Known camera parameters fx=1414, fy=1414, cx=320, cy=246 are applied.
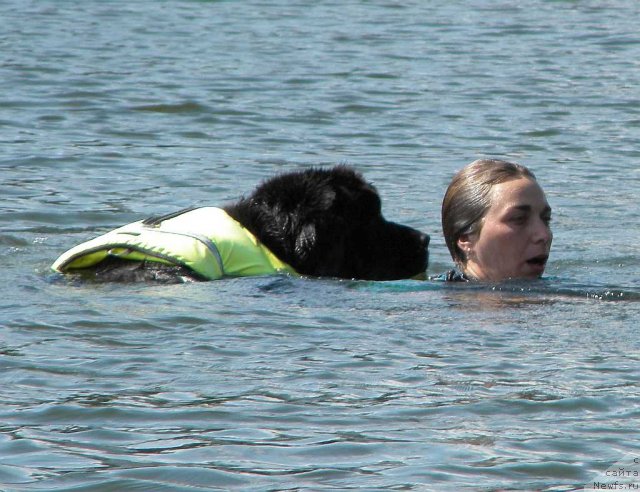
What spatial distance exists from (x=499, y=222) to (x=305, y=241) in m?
0.80

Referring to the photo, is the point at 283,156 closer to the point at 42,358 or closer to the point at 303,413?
the point at 42,358

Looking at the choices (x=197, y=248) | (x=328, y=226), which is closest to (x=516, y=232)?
(x=328, y=226)

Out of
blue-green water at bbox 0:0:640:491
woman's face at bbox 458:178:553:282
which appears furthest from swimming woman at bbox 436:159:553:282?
blue-green water at bbox 0:0:640:491

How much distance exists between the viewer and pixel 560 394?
4.28m

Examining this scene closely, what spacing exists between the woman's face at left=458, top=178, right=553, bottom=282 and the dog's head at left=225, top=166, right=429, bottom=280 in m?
0.34

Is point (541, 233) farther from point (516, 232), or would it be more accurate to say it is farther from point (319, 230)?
point (319, 230)

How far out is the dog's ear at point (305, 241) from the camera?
229 inches

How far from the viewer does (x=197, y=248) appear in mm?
5828

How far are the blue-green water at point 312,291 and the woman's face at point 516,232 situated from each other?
176 mm

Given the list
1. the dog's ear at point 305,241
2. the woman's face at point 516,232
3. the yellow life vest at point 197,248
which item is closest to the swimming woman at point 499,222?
the woman's face at point 516,232

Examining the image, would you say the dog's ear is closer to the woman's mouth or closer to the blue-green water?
the blue-green water

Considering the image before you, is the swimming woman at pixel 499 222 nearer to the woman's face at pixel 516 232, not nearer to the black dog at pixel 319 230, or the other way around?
the woman's face at pixel 516 232

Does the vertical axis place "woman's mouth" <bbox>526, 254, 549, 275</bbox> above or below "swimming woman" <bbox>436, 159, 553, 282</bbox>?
below

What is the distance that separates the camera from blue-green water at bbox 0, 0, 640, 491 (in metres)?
3.86
